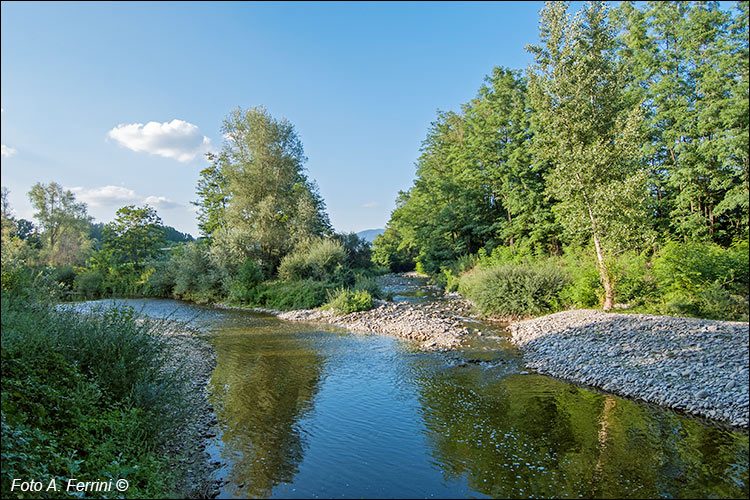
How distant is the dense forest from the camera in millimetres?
4844

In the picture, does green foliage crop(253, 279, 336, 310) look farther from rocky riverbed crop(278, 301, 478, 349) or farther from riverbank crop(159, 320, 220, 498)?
riverbank crop(159, 320, 220, 498)

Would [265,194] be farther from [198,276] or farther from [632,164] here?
[632,164]

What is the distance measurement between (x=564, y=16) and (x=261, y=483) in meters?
16.3

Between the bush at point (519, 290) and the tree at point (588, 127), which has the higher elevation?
the tree at point (588, 127)

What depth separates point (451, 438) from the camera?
19.8 ft

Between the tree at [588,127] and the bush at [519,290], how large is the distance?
2246 mm

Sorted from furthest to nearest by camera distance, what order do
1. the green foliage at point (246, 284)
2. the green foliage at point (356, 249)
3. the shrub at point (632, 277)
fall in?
the green foliage at point (356, 249) → the green foliage at point (246, 284) → the shrub at point (632, 277)

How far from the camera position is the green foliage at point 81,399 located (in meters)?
3.79

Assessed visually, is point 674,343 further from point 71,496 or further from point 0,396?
point 0,396

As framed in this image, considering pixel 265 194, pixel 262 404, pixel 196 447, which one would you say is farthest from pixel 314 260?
pixel 196 447

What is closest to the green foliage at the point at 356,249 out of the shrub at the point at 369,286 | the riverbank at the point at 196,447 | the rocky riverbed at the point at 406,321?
the shrub at the point at 369,286

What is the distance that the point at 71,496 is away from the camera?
11.6ft

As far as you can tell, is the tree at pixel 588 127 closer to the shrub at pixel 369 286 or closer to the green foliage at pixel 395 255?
the shrub at pixel 369 286

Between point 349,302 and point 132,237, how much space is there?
82.3ft
